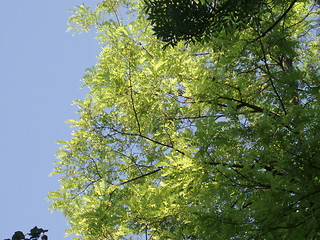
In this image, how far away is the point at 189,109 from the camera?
265 inches

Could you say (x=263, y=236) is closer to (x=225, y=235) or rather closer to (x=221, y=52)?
(x=225, y=235)

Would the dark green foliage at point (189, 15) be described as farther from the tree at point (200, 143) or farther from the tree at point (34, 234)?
the tree at point (34, 234)

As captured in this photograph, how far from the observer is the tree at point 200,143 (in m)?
3.93

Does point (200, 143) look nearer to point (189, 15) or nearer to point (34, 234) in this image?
point (189, 15)

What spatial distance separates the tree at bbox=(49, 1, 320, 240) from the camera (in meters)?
3.93

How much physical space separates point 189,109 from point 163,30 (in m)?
2.19

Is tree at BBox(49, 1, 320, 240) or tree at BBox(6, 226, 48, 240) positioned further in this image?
tree at BBox(6, 226, 48, 240)

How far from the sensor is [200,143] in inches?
180

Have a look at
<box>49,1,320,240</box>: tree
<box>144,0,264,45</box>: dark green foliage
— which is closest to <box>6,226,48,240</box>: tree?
<box>49,1,320,240</box>: tree

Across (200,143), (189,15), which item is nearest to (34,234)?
(200,143)

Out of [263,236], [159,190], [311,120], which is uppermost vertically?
[159,190]

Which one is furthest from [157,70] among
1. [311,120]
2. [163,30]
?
[311,120]

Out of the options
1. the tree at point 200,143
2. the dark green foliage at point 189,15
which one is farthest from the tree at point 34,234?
the dark green foliage at point 189,15

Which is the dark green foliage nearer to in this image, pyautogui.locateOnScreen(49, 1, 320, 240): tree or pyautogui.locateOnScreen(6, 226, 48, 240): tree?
pyautogui.locateOnScreen(49, 1, 320, 240): tree
